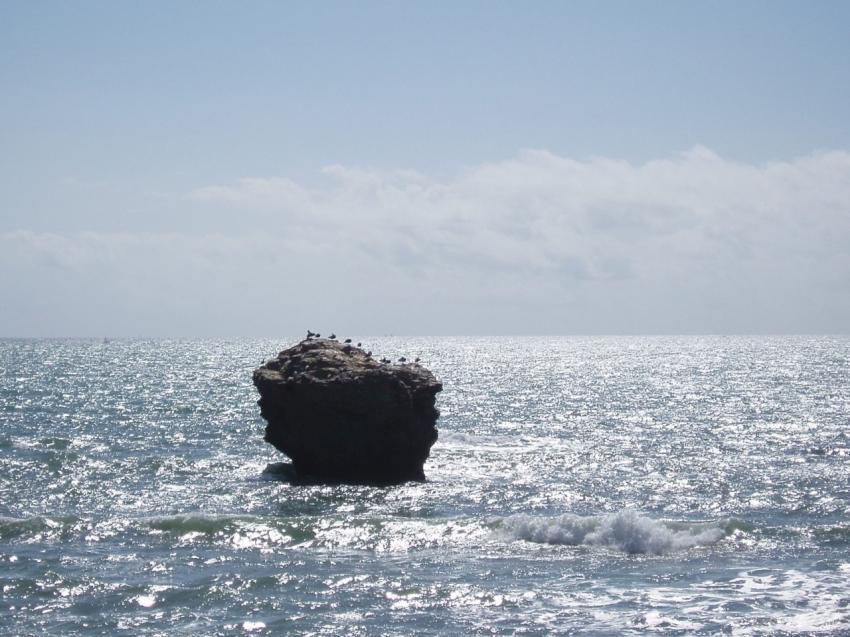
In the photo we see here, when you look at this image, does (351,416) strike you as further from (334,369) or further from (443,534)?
(443,534)

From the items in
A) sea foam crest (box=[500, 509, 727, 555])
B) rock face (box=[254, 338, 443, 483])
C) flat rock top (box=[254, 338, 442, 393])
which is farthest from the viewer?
flat rock top (box=[254, 338, 442, 393])

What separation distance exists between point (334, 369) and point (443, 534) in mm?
12195

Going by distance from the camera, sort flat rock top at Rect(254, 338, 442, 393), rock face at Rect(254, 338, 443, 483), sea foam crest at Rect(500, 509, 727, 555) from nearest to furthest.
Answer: sea foam crest at Rect(500, 509, 727, 555) → rock face at Rect(254, 338, 443, 483) → flat rock top at Rect(254, 338, 442, 393)

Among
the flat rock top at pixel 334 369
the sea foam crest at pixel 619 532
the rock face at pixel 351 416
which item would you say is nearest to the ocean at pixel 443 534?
the sea foam crest at pixel 619 532

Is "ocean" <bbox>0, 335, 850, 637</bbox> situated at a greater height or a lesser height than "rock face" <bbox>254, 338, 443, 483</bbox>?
lesser

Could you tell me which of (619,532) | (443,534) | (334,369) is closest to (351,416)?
(334,369)

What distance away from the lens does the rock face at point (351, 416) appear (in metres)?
37.7

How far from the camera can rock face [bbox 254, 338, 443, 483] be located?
124ft

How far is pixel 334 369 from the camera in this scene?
38562 mm

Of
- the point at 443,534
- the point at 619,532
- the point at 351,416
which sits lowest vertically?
the point at 443,534

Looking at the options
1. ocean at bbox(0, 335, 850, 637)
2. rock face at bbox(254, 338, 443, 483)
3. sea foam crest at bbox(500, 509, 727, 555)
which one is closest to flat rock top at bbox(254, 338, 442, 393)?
rock face at bbox(254, 338, 443, 483)

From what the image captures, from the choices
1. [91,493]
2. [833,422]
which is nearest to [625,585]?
[91,493]

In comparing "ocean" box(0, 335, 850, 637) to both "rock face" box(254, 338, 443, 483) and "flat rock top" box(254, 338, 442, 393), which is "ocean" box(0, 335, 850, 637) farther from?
"flat rock top" box(254, 338, 442, 393)

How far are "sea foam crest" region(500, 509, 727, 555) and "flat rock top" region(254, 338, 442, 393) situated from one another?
11.0 m
